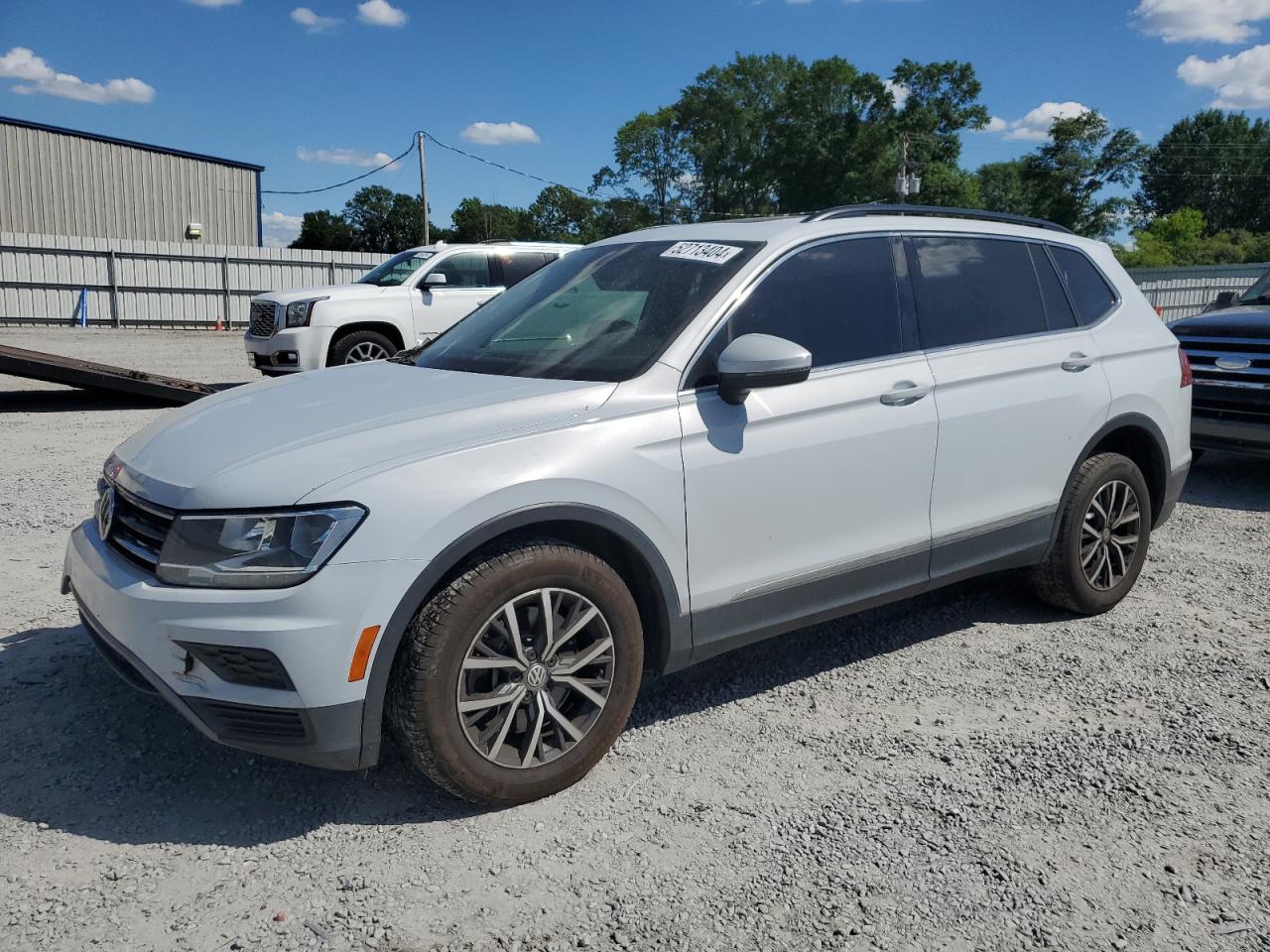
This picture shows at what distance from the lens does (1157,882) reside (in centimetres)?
275

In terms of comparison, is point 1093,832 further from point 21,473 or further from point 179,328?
point 179,328

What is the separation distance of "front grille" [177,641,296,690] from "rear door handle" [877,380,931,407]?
2.30m

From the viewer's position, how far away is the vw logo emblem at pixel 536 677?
302 centimetres

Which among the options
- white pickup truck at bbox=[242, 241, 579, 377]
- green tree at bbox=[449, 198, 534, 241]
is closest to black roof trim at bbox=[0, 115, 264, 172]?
white pickup truck at bbox=[242, 241, 579, 377]

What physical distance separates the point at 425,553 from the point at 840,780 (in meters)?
1.54

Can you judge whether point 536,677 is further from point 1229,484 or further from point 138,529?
point 1229,484

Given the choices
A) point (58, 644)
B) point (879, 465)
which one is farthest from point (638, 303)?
point (58, 644)

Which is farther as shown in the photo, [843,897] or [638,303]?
[638,303]

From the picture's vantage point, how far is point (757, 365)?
3.27 meters

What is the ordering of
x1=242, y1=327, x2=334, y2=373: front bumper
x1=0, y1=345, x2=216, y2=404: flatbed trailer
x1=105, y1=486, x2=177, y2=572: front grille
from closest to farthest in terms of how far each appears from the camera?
x1=105, y1=486, x2=177, y2=572: front grille
x1=0, y1=345, x2=216, y2=404: flatbed trailer
x1=242, y1=327, x2=334, y2=373: front bumper

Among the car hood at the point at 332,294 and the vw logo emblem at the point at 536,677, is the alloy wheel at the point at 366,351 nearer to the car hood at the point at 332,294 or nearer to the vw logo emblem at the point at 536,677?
the car hood at the point at 332,294

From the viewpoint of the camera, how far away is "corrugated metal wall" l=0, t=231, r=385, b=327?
1047 inches

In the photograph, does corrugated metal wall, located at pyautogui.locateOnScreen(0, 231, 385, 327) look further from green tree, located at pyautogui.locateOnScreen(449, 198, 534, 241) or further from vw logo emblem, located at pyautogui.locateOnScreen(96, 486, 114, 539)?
green tree, located at pyautogui.locateOnScreen(449, 198, 534, 241)

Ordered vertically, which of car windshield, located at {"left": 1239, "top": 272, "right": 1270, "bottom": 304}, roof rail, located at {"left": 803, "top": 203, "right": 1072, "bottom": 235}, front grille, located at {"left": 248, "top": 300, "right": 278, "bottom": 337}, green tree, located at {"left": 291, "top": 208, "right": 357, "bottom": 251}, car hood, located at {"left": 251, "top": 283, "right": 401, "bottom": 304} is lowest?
roof rail, located at {"left": 803, "top": 203, "right": 1072, "bottom": 235}
